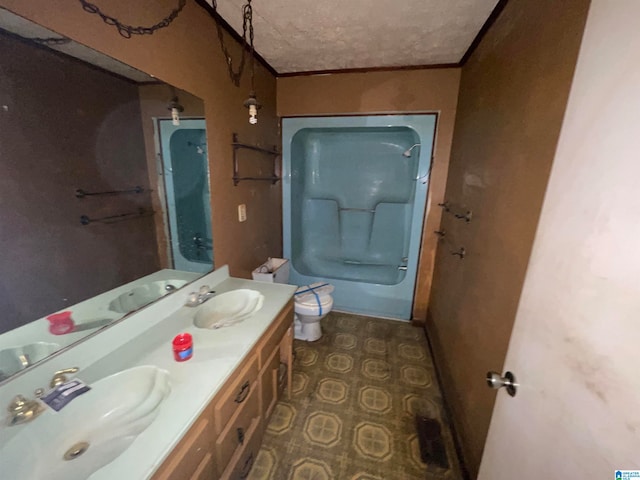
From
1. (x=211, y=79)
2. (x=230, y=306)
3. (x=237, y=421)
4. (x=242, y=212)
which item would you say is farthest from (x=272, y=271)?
(x=211, y=79)

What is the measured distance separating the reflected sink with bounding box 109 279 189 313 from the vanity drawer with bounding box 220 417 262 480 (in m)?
0.77

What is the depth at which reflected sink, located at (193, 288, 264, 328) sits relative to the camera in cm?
139

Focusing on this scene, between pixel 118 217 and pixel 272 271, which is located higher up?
pixel 118 217

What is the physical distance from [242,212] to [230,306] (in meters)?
0.73

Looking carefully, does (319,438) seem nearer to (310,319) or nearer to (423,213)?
(310,319)

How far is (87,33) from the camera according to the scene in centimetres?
89

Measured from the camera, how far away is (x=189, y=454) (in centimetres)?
75

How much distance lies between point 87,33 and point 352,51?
1.57 metres

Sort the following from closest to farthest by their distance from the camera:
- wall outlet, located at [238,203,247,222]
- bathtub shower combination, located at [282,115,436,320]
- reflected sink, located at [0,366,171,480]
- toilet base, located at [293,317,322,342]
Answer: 1. reflected sink, located at [0,366,171,480]
2. wall outlet, located at [238,203,247,222]
3. toilet base, located at [293,317,322,342]
4. bathtub shower combination, located at [282,115,436,320]

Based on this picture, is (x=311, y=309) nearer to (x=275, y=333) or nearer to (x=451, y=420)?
(x=275, y=333)

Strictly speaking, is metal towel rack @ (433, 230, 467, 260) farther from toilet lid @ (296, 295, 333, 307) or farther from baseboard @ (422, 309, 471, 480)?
toilet lid @ (296, 295, 333, 307)

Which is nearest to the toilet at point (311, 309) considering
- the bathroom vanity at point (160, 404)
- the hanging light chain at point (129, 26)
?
the bathroom vanity at point (160, 404)

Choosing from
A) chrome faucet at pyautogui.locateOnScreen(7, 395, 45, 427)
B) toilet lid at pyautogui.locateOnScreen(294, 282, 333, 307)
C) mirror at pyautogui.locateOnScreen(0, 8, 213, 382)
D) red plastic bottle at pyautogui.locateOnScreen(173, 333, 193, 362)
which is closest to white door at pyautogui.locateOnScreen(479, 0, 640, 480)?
red plastic bottle at pyautogui.locateOnScreen(173, 333, 193, 362)

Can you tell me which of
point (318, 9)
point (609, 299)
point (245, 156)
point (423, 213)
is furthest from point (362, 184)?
point (609, 299)
